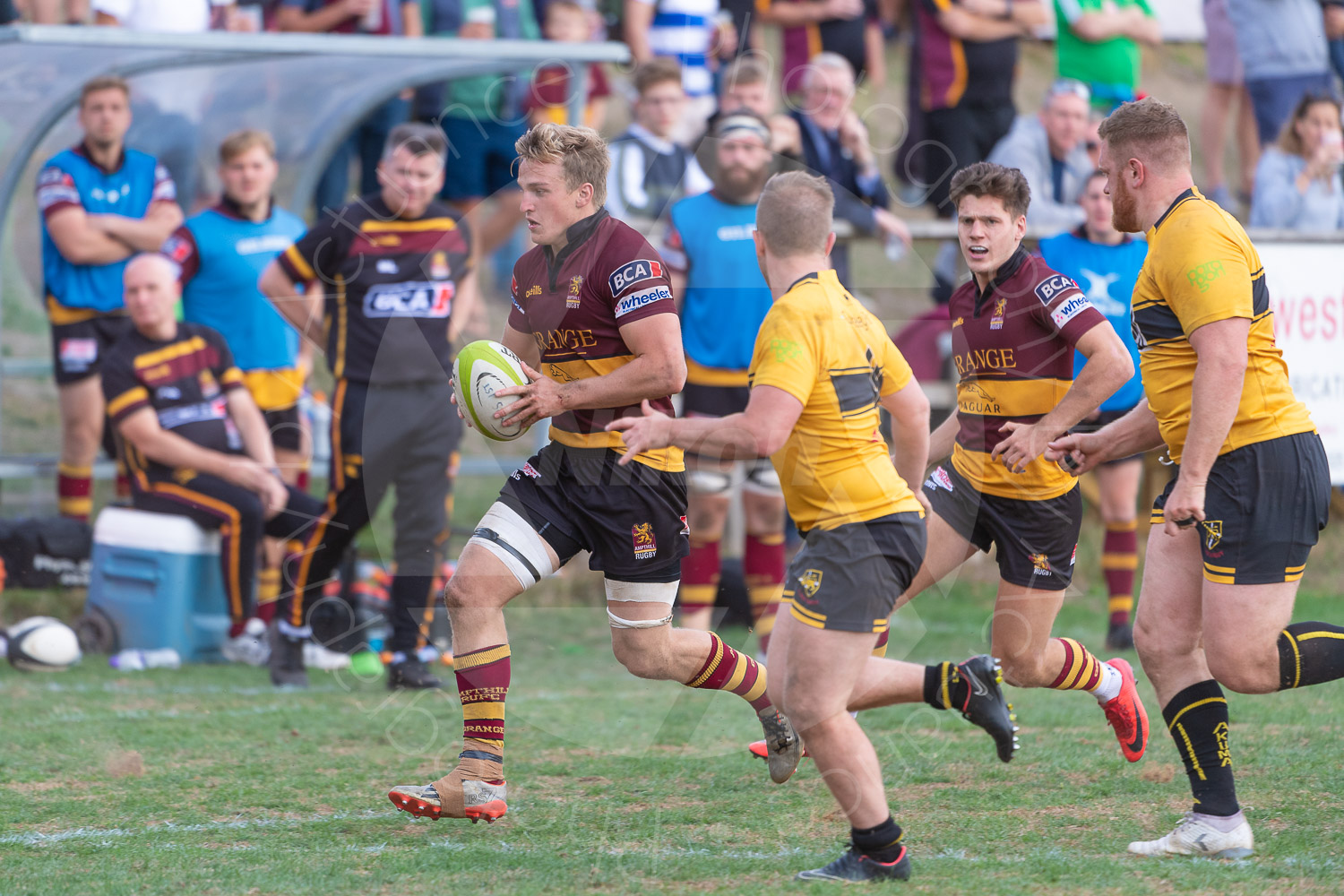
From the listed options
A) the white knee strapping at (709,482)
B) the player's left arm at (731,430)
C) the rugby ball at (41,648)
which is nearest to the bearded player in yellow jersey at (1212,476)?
the player's left arm at (731,430)

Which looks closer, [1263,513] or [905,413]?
[1263,513]

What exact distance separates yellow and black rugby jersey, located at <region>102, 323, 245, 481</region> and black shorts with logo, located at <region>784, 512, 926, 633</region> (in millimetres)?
4973

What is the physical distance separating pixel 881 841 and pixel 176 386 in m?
5.48

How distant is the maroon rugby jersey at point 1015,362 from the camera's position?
5.45 meters

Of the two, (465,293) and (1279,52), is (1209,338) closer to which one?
(465,293)

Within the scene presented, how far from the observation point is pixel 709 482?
7.90 metres

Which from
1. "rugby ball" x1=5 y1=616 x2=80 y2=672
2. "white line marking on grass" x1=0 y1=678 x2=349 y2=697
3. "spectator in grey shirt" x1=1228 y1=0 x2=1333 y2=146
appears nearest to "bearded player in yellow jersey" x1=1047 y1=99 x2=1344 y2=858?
"white line marking on grass" x1=0 y1=678 x2=349 y2=697

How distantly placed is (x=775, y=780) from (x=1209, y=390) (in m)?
2.01

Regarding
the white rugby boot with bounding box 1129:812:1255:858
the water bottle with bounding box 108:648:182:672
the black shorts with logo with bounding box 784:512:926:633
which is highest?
the black shorts with logo with bounding box 784:512:926:633

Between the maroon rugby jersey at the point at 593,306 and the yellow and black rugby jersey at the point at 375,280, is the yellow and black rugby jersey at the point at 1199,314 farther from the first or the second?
the yellow and black rugby jersey at the point at 375,280

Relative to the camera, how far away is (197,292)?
894cm

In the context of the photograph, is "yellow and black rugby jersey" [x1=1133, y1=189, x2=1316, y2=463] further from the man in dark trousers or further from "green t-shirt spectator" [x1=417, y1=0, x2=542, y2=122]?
"green t-shirt spectator" [x1=417, y1=0, x2=542, y2=122]

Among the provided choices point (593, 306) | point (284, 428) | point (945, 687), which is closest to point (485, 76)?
point (284, 428)

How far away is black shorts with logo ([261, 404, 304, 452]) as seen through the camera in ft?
29.7
